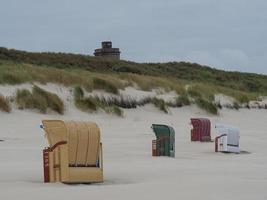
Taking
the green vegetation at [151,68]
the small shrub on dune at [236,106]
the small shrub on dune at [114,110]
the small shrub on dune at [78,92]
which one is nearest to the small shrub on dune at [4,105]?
the small shrub on dune at [78,92]

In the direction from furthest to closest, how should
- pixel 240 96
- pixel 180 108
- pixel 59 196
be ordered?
1. pixel 240 96
2. pixel 180 108
3. pixel 59 196

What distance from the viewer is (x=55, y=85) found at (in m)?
24.5

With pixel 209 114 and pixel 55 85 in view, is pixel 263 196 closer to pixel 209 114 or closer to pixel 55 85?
pixel 55 85

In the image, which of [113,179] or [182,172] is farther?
[182,172]

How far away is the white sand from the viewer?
818 cm

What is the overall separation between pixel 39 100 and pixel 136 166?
9.72 meters

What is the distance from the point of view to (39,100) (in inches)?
833

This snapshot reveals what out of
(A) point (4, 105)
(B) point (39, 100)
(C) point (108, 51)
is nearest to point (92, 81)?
(B) point (39, 100)

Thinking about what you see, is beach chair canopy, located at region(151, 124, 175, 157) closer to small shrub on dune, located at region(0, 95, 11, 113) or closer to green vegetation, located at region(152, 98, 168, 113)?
small shrub on dune, located at region(0, 95, 11, 113)

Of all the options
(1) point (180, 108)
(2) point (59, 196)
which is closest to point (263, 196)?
(2) point (59, 196)

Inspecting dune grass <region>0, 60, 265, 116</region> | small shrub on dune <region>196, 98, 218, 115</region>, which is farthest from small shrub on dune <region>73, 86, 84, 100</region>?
small shrub on dune <region>196, 98, 218, 115</region>

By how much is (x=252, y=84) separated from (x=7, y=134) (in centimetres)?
3763

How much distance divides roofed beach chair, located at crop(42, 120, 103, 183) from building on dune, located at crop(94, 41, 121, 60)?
43.3 m

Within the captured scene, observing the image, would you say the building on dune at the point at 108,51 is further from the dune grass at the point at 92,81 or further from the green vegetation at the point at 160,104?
the green vegetation at the point at 160,104
